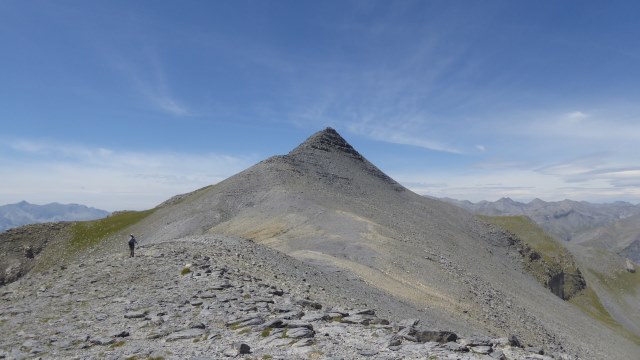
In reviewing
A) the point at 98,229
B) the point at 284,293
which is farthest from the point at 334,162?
the point at 284,293

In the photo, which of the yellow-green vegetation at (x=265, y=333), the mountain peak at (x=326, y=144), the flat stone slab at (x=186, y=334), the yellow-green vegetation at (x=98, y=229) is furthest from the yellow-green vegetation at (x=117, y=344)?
the mountain peak at (x=326, y=144)

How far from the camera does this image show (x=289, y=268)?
34.6 metres

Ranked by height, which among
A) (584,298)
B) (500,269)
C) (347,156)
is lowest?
(584,298)

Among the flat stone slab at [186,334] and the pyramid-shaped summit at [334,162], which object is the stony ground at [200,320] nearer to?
the flat stone slab at [186,334]

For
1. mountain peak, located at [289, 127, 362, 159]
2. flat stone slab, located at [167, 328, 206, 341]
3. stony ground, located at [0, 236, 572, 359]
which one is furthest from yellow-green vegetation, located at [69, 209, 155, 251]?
flat stone slab, located at [167, 328, 206, 341]

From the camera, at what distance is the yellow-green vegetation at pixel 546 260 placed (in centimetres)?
12538

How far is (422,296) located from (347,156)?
291 feet

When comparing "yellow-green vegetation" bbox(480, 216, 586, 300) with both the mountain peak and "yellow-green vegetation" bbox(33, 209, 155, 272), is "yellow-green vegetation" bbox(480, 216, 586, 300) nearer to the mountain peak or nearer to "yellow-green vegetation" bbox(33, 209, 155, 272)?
the mountain peak

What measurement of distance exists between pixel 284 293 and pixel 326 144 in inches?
4158

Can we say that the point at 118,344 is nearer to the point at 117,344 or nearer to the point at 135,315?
the point at 117,344

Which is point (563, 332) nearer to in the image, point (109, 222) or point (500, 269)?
point (500, 269)

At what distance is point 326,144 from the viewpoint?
423ft

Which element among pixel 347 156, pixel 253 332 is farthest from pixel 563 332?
pixel 347 156

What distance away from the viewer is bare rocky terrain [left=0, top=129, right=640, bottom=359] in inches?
641
